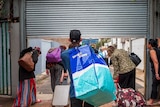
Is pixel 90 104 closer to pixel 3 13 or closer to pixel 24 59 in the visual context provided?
pixel 24 59

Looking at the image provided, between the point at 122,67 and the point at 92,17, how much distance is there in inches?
77.6

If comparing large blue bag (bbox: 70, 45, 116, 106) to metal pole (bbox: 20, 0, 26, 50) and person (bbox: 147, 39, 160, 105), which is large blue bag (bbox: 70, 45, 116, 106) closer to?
person (bbox: 147, 39, 160, 105)

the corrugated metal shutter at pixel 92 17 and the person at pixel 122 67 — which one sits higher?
the corrugated metal shutter at pixel 92 17

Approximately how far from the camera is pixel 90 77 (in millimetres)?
3061

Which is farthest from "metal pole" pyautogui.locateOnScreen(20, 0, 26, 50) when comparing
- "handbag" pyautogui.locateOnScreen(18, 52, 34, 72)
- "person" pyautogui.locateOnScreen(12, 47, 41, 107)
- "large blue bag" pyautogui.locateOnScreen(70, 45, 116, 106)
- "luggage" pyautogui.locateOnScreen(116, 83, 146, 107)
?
"large blue bag" pyautogui.locateOnScreen(70, 45, 116, 106)

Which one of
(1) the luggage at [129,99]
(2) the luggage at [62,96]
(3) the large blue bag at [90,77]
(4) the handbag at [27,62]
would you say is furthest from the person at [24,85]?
(3) the large blue bag at [90,77]

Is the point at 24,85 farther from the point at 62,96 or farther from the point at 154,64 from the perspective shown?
the point at 154,64

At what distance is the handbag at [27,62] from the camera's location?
242 inches

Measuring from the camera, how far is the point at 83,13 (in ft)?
25.2

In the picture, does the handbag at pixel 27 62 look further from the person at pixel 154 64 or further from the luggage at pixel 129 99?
the person at pixel 154 64

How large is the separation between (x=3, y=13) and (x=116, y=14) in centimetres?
322

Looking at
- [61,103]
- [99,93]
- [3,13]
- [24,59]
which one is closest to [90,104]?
[99,93]

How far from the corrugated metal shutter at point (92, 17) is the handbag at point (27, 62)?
157 centimetres

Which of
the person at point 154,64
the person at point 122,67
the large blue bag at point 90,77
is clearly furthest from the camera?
the person at point 154,64
